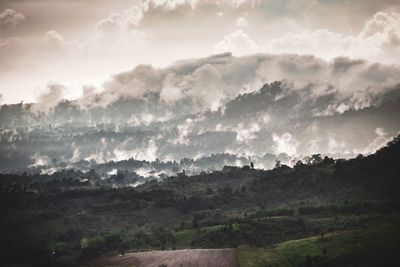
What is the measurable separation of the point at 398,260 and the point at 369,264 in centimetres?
1204

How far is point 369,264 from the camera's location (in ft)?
653

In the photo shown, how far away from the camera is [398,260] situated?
192250mm
